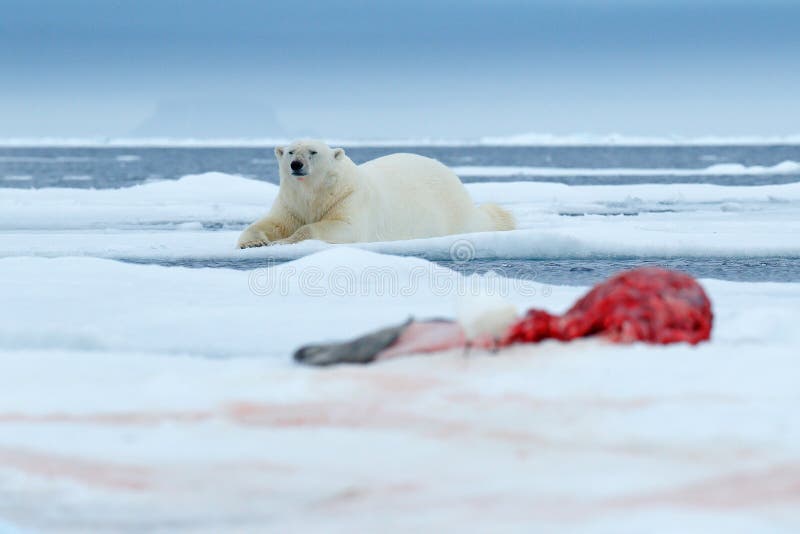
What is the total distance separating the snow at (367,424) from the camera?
2336mm

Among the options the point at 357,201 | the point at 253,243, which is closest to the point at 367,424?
the point at 253,243

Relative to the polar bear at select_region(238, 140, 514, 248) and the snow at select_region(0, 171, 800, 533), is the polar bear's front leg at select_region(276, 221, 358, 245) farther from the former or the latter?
the snow at select_region(0, 171, 800, 533)

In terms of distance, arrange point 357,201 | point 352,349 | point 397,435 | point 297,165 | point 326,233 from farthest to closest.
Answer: point 357,201 → point 326,233 → point 297,165 → point 352,349 → point 397,435

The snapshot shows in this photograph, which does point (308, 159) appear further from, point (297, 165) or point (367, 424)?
point (367, 424)

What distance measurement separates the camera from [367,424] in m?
2.81

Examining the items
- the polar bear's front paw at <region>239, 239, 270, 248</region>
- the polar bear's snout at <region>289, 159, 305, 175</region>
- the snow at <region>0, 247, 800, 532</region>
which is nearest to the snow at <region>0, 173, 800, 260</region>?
the polar bear's front paw at <region>239, 239, 270, 248</region>

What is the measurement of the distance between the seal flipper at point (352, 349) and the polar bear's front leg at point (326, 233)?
399cm

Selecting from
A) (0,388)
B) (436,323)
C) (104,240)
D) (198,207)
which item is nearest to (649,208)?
(198,207)

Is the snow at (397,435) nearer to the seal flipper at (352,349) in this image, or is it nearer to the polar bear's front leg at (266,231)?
the seal flipper at (352,349)

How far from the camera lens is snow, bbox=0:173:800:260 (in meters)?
7.41

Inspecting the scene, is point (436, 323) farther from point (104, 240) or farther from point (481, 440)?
point (104, 240)

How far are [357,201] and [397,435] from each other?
505 centimetres

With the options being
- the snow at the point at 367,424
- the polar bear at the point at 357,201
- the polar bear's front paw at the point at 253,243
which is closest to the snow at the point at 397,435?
the snow at the point at 367,424

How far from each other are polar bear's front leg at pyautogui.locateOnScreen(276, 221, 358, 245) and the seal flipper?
3.99 m
